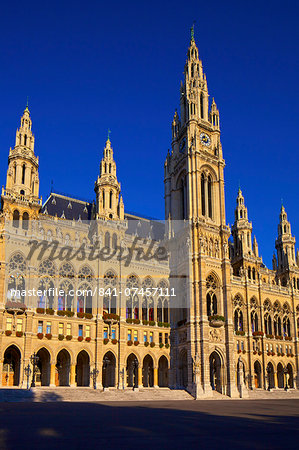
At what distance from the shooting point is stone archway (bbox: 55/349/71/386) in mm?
64125

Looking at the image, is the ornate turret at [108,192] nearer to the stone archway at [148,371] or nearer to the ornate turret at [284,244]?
the stone archway at [148,371]

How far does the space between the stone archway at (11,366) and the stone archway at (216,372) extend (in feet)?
102

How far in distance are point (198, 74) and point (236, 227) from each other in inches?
1320

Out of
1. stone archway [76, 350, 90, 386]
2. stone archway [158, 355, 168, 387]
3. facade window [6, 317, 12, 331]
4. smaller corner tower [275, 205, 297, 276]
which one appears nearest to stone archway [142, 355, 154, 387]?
stone archway [158, 355, 168, 387]

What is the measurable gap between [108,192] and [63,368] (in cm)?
3026

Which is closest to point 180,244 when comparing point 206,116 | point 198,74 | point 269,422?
point 206,116

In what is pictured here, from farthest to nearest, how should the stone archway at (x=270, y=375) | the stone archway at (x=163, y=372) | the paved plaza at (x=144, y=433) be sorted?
the stone archway at (x=270, y=375), the stone archway at (x=163, y=372), the paved plaza at (x=144, y=433)

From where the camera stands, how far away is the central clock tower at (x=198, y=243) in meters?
71.1

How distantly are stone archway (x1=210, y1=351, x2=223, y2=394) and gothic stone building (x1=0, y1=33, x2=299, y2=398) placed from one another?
9.2 inches

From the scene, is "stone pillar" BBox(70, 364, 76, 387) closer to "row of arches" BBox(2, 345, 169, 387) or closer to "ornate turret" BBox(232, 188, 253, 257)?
"row of arches" BBox(2, 345, 169, 387)

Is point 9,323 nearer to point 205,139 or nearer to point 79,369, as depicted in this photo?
point 79,369

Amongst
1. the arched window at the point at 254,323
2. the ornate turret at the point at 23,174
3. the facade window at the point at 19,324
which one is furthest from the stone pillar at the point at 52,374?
the arched window at the point at 254,323

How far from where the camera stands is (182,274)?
77.3 m

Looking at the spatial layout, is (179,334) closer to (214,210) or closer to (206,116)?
(214,210)
